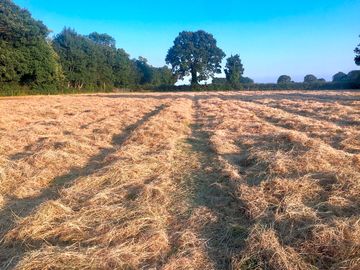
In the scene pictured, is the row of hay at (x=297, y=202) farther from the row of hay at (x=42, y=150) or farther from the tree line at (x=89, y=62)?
the tree line at (x=89, y=62)

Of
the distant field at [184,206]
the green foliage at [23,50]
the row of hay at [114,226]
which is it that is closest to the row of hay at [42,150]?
the distant field at [184,206]

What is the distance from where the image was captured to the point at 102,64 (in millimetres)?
68688

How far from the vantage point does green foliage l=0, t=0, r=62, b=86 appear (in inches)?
1585

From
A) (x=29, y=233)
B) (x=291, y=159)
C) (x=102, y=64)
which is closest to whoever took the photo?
(x=29, y=233)

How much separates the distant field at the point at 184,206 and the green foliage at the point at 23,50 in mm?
36064

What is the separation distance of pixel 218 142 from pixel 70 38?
61.1 meters

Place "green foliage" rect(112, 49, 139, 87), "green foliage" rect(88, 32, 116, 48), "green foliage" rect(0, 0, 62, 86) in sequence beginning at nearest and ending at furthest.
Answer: "green foliage" rect(0, 0, 62, 86) < "green foliage" rect(112, 49, 139, 87) < "green foliage" rect(88, 32, 116, 48)

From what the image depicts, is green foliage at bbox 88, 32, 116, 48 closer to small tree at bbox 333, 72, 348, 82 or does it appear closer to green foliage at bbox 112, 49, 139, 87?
green foliage at bbox 112, 49, 139, 87

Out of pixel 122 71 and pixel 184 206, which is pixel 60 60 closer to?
pixel 122 71

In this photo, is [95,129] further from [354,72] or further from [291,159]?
[354,72]

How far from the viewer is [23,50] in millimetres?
42719

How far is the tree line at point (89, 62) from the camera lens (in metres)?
41.6

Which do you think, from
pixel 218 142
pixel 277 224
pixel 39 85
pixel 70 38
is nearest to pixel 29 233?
pixel 277 224

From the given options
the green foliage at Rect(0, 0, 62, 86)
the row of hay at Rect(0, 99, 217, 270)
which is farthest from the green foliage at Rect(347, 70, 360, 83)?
the row of hay at Rect(0, 99, 217, 270)
